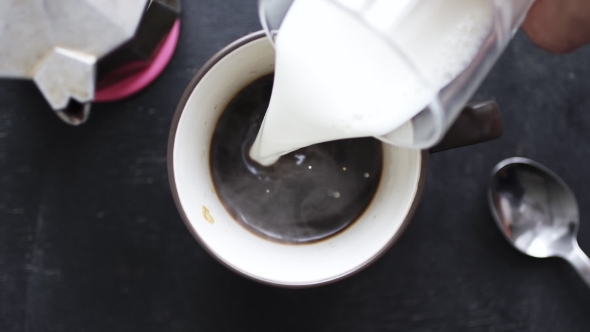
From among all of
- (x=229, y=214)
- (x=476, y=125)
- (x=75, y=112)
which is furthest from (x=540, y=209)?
(x=75, y=112)

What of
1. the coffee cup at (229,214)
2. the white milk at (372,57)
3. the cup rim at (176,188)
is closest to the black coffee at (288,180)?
the coffee cup at (229,214)

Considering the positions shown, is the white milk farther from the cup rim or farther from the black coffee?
the black coffee

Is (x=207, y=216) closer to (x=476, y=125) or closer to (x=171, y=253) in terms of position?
(x=171, y=253)

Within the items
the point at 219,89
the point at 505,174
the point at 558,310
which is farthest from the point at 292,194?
the point at 558,310

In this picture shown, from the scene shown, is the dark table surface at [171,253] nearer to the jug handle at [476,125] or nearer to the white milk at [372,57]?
the jug handle at [476,125]

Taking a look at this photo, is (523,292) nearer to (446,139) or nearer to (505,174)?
(505,174)
